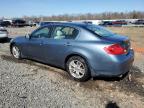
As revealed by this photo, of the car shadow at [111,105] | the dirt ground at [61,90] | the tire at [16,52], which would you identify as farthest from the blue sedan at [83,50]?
the tire at [16,52]

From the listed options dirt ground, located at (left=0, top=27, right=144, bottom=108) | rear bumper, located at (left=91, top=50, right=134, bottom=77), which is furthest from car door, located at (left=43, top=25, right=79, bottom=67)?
rear bumper, located at (left=91, top=50, right=134, bottom=77)

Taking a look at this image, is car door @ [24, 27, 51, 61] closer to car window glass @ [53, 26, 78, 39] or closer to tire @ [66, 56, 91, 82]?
car window glass @ [53, 26, 78, 39]

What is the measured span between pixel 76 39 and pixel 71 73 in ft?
3.27

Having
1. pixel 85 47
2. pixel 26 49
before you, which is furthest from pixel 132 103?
pixel 26 49

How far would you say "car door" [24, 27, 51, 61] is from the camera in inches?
301

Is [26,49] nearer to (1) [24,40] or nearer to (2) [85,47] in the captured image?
(1) [24,40]

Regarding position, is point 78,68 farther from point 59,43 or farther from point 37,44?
point 37,44

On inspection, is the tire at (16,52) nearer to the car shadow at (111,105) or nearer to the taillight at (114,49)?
the taillight at (114,49)

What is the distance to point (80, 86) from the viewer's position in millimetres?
6227

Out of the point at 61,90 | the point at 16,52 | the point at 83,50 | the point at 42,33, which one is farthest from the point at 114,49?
the point at 16,52

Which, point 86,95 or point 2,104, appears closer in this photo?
point 2,104

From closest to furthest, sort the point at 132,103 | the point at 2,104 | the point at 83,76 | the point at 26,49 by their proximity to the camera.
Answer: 1. the point at 2,104
2. the point at 132,103
3. the point at 83,76
4. the point at 26,49

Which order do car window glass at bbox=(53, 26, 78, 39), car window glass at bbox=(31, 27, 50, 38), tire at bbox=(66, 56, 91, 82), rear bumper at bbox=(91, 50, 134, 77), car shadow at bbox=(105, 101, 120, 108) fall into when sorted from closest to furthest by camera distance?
car shadow at bbox=(105, 101, 120, 108), rear bumper at bbox=(91, 50, 134, 77), tire at bbox=(66, 56, 91, 82), car window glass at bbox=(53, 26, 78, 39), car window glass at bbox=(31, 27, 50, 38)

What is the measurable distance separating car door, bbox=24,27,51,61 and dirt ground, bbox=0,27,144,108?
19.4 inches
